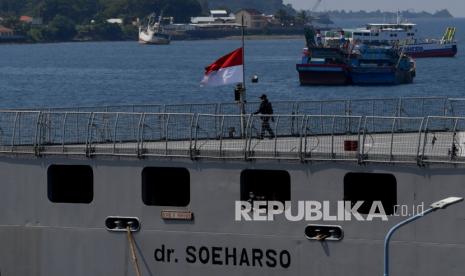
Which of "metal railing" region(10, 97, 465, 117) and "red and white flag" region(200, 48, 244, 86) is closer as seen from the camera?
"red and white flag" region(200, 48, 244, 86)

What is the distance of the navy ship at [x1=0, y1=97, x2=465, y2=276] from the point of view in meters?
29.7

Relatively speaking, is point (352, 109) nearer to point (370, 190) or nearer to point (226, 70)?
point (226, 70)

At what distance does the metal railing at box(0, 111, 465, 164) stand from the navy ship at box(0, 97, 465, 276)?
0.17ft

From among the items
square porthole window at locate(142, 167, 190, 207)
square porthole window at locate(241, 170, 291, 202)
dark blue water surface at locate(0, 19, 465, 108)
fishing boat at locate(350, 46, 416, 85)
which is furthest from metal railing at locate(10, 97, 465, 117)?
fishing boat at locate(350, 46, 416, 85)

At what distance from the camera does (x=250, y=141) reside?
1241 inches

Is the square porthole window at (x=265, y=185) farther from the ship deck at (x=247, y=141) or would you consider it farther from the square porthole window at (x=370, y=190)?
the square porthole window at (x=370, y=190)

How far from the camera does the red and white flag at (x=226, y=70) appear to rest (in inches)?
1417

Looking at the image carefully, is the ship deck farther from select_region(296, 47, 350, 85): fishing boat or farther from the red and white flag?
select_region(296, 47, 350, 85): fishing boat

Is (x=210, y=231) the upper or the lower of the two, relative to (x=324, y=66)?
upper

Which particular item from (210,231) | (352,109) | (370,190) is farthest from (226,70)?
(352,109)

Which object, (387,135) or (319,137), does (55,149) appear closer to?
(319,137)

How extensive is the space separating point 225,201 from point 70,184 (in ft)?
15.8

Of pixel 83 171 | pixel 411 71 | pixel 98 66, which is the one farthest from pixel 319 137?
pixel 98 66

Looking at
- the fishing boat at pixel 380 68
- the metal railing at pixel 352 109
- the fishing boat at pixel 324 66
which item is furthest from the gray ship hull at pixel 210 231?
the fishing boat at pixel 380 68
